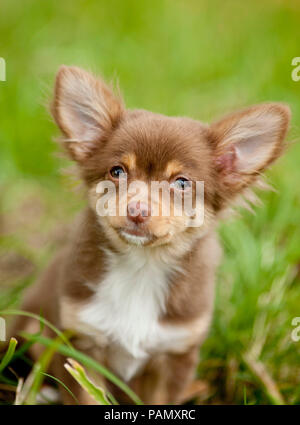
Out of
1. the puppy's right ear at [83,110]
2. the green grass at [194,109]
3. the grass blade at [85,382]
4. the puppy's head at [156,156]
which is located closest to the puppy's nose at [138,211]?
the puppy's head at [156,156]

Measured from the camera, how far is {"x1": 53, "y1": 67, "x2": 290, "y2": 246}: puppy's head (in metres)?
3.01

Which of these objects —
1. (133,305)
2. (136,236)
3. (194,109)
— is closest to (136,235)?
(136,236)

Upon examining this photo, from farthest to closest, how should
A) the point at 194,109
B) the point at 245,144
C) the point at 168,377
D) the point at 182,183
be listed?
the point at 194,109 → the point at 168,377 → the point at 245,144 → the point at 182,183

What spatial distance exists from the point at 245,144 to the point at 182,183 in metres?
0.47

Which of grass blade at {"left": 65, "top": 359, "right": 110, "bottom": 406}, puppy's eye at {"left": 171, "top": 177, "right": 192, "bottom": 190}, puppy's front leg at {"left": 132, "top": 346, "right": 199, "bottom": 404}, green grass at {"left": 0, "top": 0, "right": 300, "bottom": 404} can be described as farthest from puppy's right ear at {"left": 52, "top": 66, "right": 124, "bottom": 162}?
puppy's front leg at {"left": 132, "top": 346, "right": 199, "bottom": 404}

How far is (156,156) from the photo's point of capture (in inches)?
119

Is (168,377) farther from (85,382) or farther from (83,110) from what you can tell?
(83,110)

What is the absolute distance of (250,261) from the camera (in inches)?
177

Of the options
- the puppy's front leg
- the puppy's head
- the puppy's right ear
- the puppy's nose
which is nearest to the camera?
the puppy's nose

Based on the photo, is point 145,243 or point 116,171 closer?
point 145,243

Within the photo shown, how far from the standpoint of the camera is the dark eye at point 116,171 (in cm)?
312

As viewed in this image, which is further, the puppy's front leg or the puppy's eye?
the puppy's front leg

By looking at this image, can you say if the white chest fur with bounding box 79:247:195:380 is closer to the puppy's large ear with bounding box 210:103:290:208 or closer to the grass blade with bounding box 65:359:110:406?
the grass blade with bounding box 65:359:110:406
